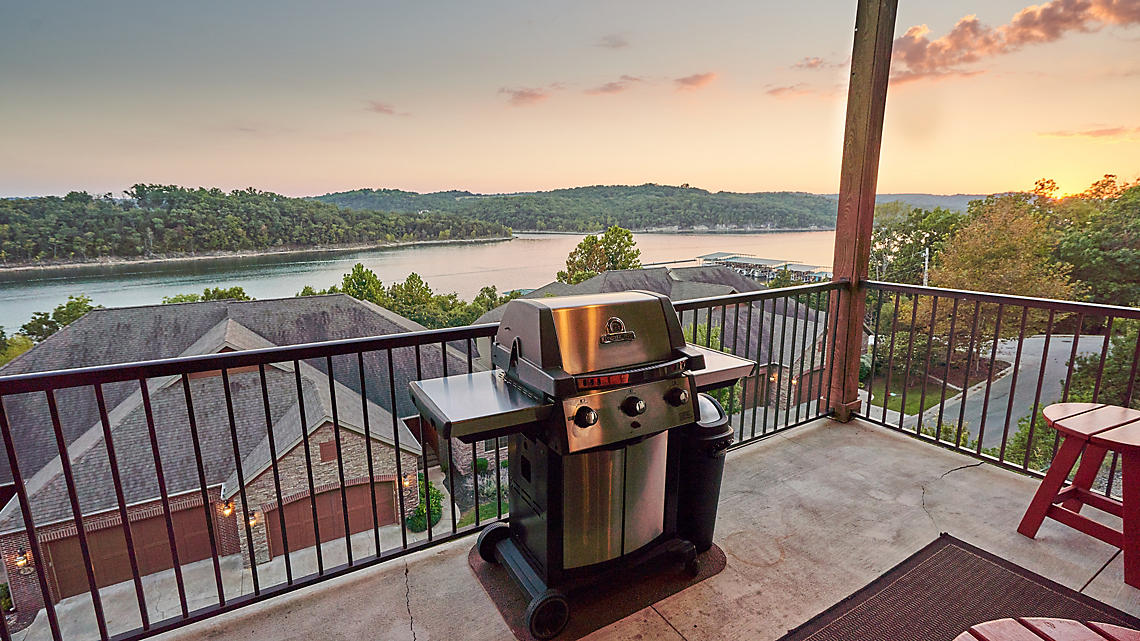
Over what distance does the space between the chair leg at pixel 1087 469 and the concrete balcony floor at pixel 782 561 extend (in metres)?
0.13

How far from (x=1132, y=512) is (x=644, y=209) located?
4.67m

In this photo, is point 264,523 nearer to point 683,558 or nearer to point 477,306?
point 477,306

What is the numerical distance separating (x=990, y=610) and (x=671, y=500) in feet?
3.90

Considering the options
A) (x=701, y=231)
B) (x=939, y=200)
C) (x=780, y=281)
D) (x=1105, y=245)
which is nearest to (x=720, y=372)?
(x=780, y=281)

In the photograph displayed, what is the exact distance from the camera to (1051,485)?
2.15 meters

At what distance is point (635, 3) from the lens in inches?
245

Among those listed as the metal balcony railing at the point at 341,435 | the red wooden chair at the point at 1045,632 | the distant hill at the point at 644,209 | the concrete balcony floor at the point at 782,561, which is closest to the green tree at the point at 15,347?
the metal balcony railing at the point at 341,435

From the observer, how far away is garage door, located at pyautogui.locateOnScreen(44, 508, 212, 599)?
9.55m

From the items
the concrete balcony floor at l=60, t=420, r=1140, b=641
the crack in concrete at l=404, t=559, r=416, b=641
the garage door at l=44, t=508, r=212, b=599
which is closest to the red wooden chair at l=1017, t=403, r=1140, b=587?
the concrete balcony floor at l=60, t=420, r=1140, b=641

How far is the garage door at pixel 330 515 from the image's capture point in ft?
34.1

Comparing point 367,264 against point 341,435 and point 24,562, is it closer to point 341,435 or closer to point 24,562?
point 341,435

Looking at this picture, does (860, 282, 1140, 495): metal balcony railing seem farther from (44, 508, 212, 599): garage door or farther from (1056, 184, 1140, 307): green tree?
(44, 508, 212, 599): garage door

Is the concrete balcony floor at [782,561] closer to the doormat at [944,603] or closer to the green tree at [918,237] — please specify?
the doormat at [944,603]

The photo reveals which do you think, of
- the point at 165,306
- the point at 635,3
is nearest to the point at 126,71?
the point at 165,306
